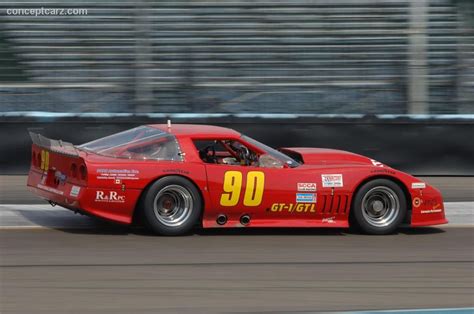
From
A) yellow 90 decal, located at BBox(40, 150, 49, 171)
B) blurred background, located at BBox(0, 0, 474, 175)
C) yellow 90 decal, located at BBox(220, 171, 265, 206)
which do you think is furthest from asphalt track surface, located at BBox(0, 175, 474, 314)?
blurred background, located at BBox(0, 0, 474, 175)

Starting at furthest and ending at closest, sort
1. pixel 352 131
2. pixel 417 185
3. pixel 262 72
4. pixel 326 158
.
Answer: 1. pixel 262 72
2. pixel 352 131
3. pixel 326 158
4. pixel 417 185

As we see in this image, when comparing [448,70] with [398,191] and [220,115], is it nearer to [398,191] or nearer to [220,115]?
[220,115]

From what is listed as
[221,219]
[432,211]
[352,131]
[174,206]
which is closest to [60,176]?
[174,206]

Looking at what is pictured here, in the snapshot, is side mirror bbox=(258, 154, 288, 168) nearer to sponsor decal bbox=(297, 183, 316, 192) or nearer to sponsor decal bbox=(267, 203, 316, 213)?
sponsor decal bbox=(297, 183, 316, 192)

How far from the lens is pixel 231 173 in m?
7.96

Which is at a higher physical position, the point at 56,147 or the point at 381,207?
the point at 56,147

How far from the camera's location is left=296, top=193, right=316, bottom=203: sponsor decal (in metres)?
8.04

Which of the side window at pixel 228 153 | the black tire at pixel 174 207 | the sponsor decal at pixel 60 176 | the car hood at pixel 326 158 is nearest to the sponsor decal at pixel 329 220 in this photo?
the car hood at pixel 326 158

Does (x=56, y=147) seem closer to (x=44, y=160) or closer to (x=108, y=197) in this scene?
(x=44, y=160)

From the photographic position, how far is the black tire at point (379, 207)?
8203 mm

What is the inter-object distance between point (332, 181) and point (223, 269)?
1894mm

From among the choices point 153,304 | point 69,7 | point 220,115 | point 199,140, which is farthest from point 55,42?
point 153,304

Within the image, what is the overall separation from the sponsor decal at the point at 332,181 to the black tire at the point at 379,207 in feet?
0.70

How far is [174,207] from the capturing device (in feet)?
25.8
